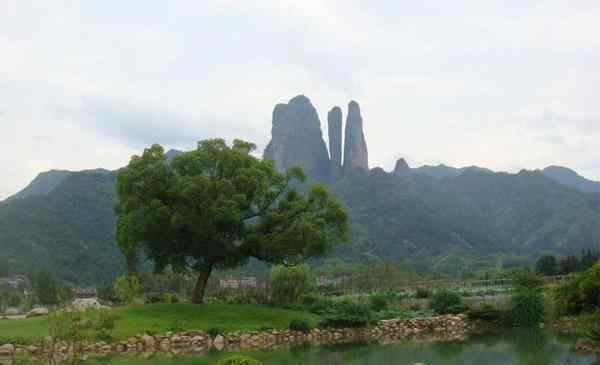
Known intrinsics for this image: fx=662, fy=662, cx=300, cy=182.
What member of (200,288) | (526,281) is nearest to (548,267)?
(526,281)

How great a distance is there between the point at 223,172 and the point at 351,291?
15.8m

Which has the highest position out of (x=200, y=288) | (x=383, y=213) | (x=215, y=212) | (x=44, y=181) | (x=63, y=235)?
(x=44, y=181)

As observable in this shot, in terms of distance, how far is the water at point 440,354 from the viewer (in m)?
13.7

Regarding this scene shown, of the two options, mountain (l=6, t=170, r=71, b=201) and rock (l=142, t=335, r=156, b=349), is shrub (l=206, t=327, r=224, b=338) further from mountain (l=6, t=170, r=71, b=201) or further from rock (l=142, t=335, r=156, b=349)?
mountain (l=6, t=170, r=71, b=201)

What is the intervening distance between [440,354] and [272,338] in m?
6.64

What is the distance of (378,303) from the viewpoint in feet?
87.6

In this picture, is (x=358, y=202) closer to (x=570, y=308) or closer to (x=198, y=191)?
(x=198, y=191)

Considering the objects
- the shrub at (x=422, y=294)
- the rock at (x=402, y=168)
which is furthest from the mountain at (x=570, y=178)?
the shrub at (x=422, y=294)

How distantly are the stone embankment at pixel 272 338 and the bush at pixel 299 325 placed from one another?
0.13m

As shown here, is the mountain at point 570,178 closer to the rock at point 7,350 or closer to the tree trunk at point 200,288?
the tree trunk at point 200,288

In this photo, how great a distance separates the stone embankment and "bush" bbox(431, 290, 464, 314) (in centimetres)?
81

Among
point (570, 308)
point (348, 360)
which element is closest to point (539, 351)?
point (570, 308)

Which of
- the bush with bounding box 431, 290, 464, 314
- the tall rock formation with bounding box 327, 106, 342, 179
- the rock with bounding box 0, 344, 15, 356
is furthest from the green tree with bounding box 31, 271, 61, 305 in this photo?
the tall rock formation with bounding box 327, 106, 342, 179

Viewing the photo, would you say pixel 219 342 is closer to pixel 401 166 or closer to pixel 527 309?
pixel 527 309
